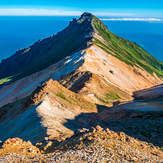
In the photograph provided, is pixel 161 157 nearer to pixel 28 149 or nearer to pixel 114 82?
pixel 28 149

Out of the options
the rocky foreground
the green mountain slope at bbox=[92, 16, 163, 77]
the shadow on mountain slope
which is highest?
the green mountain slope at bbox=[92, 16, 163, 77]

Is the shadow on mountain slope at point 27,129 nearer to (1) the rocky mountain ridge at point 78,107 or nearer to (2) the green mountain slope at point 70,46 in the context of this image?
(1) the rocky mountain ridge at point 78,107

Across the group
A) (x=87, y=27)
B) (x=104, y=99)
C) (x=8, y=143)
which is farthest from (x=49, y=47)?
(x=8, y=143)

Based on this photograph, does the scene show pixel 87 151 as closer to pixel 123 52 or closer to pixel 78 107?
pixel 78 107

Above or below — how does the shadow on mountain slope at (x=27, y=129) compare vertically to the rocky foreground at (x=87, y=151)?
above

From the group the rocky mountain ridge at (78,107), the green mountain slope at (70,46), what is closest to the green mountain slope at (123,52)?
the green mountain slope at (70,46)

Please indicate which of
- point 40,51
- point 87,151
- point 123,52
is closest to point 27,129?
point 87,151


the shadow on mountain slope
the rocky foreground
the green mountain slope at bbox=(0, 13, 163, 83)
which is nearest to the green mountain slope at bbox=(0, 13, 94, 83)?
the green mountain slope at bbox=(0, 13, 163, 83)

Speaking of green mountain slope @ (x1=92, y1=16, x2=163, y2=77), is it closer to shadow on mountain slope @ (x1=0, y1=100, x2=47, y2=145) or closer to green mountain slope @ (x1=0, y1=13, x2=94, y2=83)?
green mountain slope @ (x1=0, y1=13, x2=94, y2=83)
